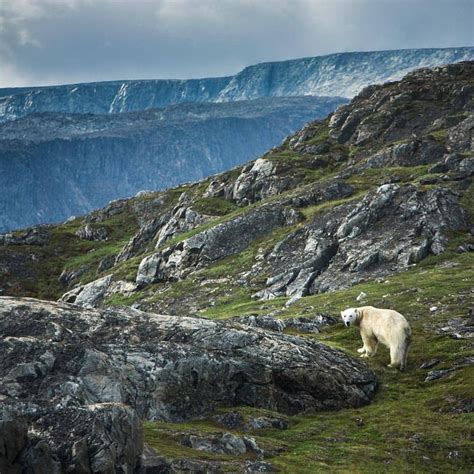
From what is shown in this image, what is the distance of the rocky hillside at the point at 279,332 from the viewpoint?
2347cm

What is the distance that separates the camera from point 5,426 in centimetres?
1714

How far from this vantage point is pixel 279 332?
37469 millimetres

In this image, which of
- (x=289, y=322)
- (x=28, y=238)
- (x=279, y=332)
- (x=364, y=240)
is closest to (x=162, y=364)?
(x=279, y=332)

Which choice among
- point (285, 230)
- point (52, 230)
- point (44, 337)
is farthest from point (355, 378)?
point (52, 230)

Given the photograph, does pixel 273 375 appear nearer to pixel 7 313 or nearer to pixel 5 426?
pixel 7 313

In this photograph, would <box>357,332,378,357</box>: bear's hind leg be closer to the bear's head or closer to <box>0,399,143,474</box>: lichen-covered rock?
the bear's head

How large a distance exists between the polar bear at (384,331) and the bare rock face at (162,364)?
217 centimetres

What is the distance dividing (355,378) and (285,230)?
69.7 meters

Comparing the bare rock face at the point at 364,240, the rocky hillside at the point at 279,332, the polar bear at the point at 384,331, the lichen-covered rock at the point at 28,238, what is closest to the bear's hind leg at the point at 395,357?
the polar bear at the point at 384,331

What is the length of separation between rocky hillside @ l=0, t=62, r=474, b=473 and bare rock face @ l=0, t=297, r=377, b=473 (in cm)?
7

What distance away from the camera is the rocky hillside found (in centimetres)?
2347

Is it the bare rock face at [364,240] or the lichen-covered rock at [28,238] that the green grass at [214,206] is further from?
the lichen-covered rock at [28,238]

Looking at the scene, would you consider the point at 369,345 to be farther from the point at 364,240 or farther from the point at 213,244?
the point at 213,244

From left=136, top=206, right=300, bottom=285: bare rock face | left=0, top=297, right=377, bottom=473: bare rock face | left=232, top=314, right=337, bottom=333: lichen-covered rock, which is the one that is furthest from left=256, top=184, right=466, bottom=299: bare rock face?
left=0, top=297, right=377, bottom=473: bare rock face
